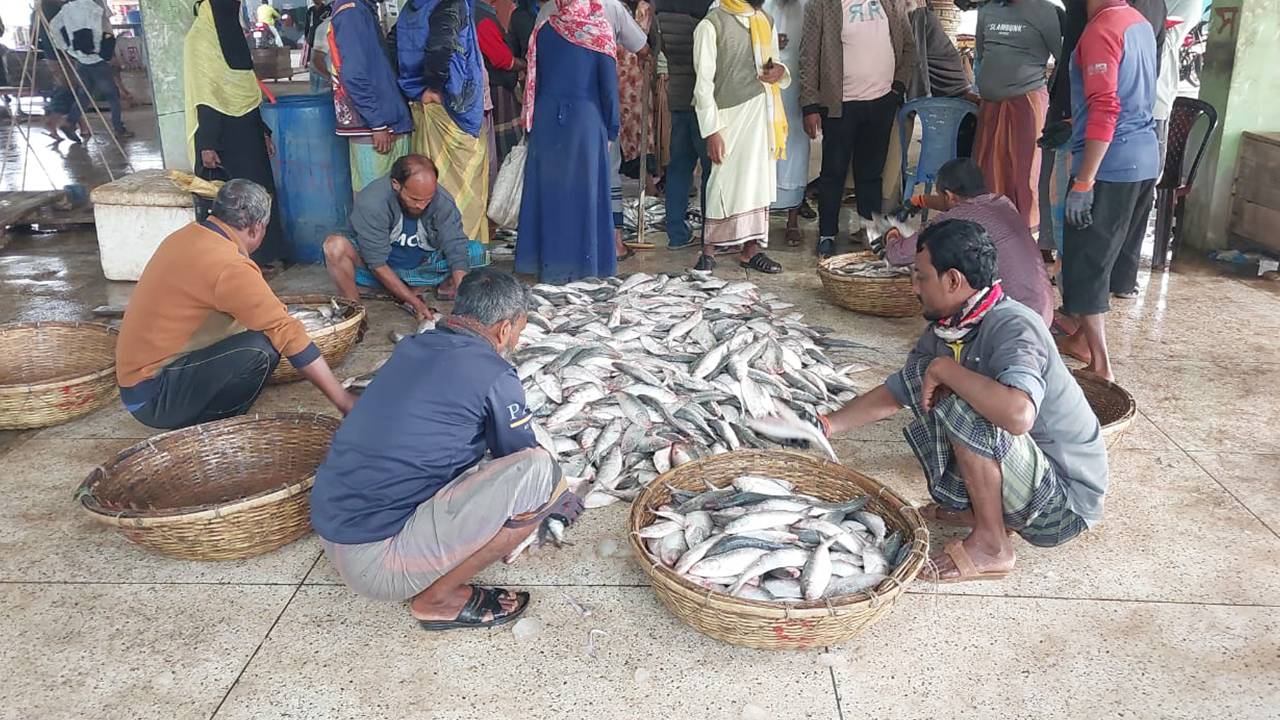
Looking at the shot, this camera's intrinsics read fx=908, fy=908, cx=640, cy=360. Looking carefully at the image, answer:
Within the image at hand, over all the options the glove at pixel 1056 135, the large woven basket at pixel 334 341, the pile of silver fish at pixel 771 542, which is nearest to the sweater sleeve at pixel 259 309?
the large woven basket at pixel 334 341

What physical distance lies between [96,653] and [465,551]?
1232 millimetres

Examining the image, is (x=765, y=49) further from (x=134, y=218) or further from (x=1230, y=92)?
(x=134, y=218)

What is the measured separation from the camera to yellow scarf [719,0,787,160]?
639 cm

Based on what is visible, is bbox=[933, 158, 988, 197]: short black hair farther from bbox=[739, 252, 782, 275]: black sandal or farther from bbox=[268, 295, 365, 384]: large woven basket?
bbox=[268, 295, 365, 384]: large woven basket

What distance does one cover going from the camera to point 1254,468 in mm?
4023

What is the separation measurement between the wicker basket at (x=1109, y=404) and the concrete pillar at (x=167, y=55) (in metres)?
6.44

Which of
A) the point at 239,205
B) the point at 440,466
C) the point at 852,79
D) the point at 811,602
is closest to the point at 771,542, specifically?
the point at 811,602

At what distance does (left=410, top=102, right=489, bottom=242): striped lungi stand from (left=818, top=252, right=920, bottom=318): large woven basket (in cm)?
256

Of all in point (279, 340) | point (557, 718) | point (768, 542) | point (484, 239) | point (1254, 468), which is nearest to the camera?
point (557, 718)

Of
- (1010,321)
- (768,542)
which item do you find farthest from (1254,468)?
(768,542)

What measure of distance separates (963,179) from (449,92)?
3.55 meters

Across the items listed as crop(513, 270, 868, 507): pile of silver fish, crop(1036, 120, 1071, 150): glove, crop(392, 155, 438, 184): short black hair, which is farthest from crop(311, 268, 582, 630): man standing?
crop(1036, 120, 1071, 150): glove

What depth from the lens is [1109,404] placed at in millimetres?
4109

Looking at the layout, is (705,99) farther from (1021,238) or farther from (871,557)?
(871,557)
